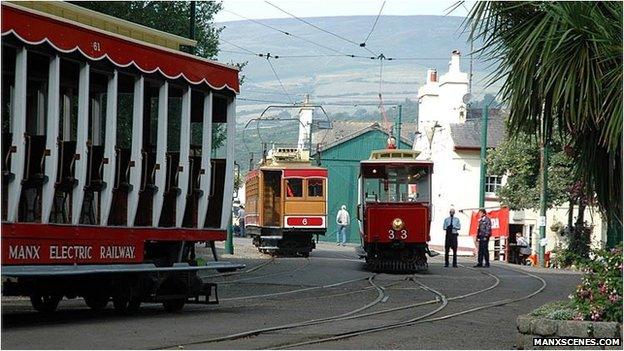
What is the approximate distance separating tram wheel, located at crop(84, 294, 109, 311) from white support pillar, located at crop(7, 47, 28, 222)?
347cm

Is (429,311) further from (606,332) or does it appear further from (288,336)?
(606,332)

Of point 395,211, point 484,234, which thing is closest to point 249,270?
point 395,211

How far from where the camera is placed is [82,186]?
14641 mm

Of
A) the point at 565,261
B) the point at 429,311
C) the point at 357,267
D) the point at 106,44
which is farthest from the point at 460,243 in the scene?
the point at 106,44

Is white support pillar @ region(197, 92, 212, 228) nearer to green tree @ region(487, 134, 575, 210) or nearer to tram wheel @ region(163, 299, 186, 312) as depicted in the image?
tram wheel @ region(163, 299, 186, 312)

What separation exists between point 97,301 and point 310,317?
9.44 ft

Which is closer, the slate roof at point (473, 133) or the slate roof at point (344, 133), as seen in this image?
the slate roof at point (473, 133)

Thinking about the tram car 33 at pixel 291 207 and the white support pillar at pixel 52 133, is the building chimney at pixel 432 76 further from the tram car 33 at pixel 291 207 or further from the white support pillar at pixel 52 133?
the white support pillar at pixel 52 133

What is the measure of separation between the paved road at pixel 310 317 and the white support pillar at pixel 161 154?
1.45 meters

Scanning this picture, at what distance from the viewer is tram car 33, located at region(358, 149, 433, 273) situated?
1192 inches

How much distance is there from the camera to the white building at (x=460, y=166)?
5741 centimetres

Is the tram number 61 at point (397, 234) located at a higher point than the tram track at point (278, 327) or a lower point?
higher

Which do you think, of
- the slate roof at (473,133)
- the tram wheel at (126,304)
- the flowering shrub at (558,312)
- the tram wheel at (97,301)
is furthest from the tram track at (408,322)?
the slate roof at (473,133)

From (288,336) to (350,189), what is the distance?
64.6m
